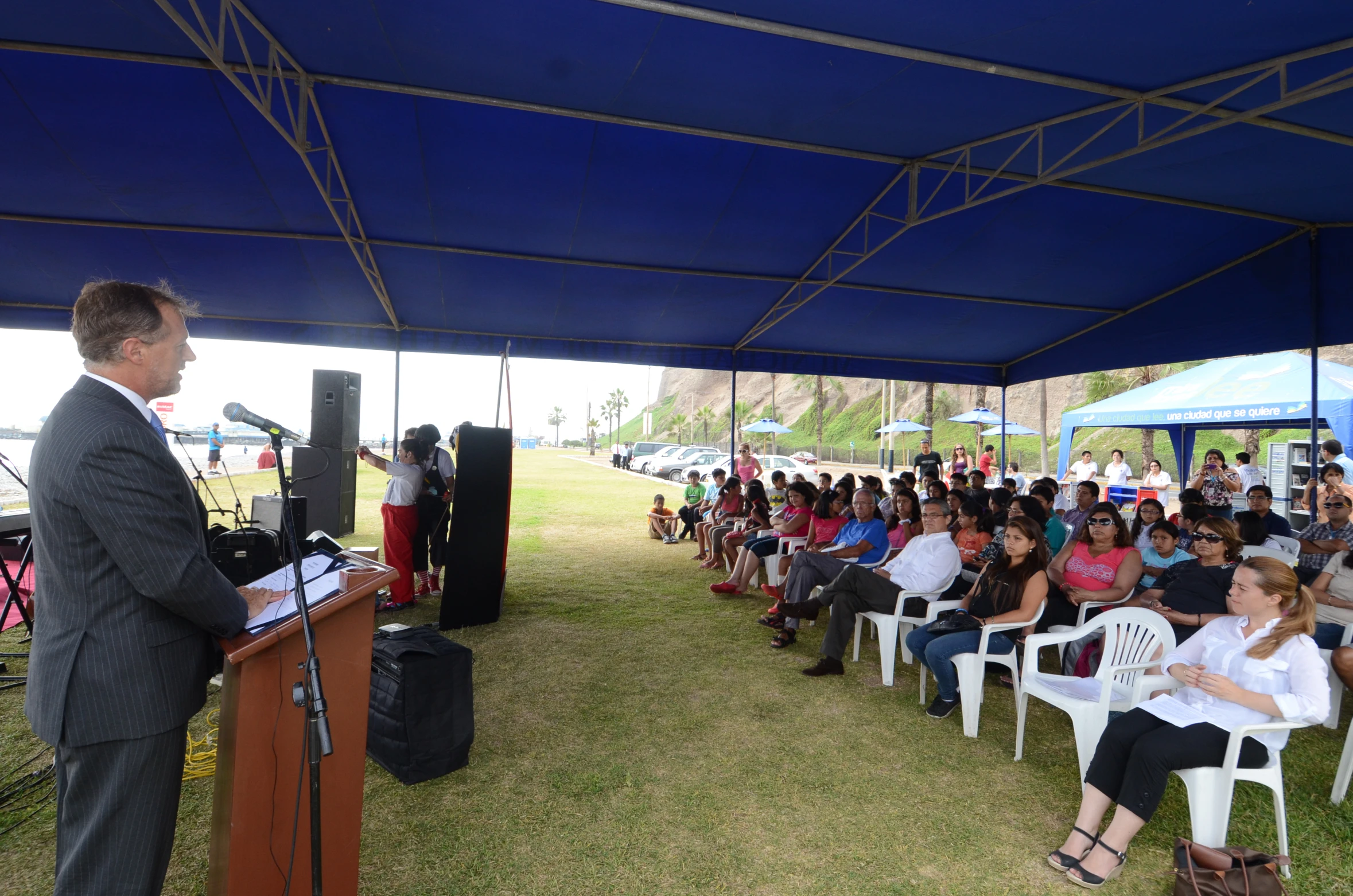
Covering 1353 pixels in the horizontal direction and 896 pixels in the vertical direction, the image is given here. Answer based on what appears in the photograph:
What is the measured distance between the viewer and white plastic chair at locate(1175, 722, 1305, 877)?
225 cm

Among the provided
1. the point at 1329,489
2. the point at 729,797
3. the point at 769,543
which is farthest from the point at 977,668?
the point at 1329,489

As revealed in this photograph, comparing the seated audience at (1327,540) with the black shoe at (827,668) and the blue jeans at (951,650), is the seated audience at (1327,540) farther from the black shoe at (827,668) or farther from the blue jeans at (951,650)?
the black shoe at (827,668)

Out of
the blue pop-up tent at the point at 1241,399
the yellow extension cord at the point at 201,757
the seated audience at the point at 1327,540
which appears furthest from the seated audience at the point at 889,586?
the blue pop-up tent at the point at 1241,399

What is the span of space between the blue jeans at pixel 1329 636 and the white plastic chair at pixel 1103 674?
111cm

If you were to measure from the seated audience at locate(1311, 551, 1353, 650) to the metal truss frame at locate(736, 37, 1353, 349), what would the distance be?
2401mm

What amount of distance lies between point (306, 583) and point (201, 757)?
1863 millimetres

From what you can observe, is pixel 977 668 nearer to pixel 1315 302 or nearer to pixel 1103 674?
pixel 1103 674

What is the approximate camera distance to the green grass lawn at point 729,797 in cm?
225

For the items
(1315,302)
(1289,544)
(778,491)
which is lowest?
(1289,544)

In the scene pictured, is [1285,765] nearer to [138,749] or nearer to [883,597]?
[883,597]

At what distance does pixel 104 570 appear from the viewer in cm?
130

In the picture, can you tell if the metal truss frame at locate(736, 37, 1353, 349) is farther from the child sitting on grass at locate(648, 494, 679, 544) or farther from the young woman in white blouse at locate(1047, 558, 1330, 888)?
the child sitting on grass at locate(648, 494, 679, 544)

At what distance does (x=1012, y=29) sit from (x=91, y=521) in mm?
4118

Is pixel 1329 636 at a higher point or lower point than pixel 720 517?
lower
